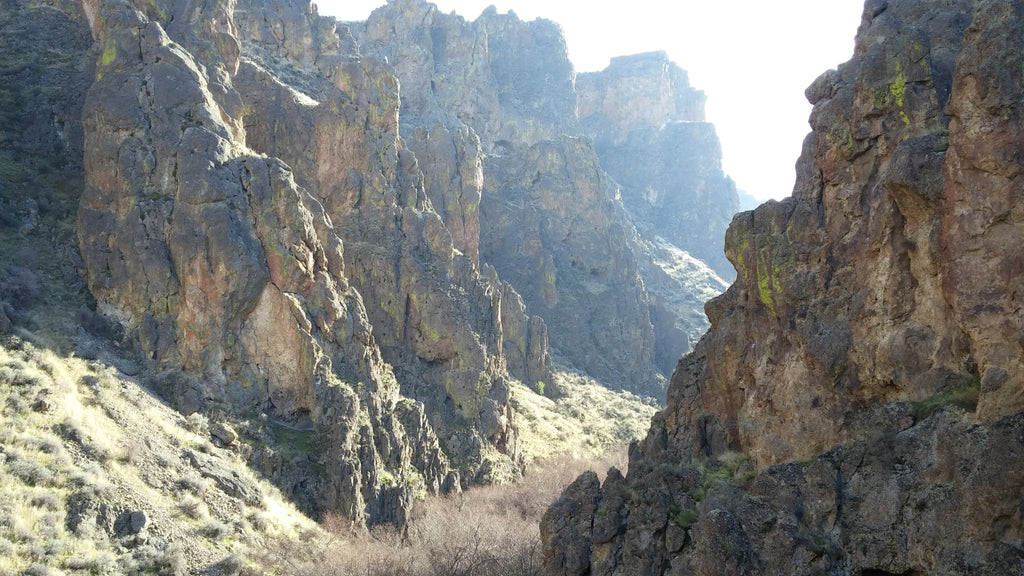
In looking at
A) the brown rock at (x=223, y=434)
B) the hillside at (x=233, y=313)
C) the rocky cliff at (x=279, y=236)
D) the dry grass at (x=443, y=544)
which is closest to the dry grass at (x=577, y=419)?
the hillside at (x=233, y=313)

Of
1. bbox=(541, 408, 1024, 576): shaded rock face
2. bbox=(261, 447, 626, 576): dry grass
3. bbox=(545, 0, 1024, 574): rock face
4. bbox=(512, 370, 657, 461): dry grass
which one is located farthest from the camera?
bbox=(512, 370, 657, 461): dry grass

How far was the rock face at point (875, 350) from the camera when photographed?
591 inches

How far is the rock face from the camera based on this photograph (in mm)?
15023

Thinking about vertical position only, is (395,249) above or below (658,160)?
below

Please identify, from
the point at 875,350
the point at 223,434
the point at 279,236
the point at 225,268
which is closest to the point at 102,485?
the point at 223,434

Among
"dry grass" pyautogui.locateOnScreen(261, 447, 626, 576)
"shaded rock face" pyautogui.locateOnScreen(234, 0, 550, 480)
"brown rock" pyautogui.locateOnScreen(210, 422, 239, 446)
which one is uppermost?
"shaded rock face" pyautogui.locateOnScreen(234, 0, 550, 480)

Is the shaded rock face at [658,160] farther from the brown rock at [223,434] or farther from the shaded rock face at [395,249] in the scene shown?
the brown rock at [223,434]

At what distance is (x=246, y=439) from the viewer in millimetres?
41500

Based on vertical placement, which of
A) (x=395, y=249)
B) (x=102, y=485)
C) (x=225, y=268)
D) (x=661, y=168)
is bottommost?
(x=102, y=485)

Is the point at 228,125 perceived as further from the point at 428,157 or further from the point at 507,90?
the point at 507,90

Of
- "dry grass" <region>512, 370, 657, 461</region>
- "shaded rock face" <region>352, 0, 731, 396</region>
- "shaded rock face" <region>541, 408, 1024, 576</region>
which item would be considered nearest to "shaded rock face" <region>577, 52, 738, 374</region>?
"shaded rock face" <region>352, 0, 731, 396</region>

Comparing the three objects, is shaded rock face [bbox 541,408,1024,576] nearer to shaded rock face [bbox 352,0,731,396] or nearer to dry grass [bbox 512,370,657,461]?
dry grass [bbox 512,370,657,461]

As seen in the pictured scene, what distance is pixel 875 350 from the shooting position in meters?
19.1

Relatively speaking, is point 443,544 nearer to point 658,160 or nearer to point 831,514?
point 831,514
